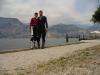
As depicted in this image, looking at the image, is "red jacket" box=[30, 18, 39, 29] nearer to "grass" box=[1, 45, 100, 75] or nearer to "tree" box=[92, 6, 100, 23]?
"grass" box=[1, 45, 100, 75]

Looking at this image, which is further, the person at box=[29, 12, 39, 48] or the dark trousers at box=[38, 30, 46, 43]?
the dark trousers at box=[38, 30, 46, 43]

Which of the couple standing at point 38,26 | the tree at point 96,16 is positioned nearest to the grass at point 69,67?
the couple standing at point 38,26

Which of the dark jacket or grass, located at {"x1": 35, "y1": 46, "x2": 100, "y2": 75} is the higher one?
the dark jacket

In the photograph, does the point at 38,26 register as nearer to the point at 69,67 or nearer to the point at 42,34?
the point at 42,34

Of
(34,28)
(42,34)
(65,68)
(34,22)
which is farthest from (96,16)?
(65,68)

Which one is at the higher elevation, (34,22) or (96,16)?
(96,16)

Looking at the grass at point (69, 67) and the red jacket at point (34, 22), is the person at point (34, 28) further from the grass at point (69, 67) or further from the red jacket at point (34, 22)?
the grass at point (69, 67)

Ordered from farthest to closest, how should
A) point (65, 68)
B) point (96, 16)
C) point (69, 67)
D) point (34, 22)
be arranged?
point (96, 16)
point (34, 22)
point (69, 67)
point (65, 68)

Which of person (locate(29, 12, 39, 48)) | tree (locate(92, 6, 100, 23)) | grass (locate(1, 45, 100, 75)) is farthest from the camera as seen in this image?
tree (locate(92, 6, 100, 23))

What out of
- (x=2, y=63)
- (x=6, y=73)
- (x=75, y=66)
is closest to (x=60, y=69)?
(x=75, y=66)

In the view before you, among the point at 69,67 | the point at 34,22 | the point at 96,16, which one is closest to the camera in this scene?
the point at 69,67

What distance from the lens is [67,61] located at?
11.1 meters

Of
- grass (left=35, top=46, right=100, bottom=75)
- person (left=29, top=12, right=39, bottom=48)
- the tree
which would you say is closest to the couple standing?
person (left=29, top=12, right=39, bottom=48)

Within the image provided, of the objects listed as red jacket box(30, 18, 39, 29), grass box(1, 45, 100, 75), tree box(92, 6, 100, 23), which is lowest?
grass box(1, 45, 100, 75)
